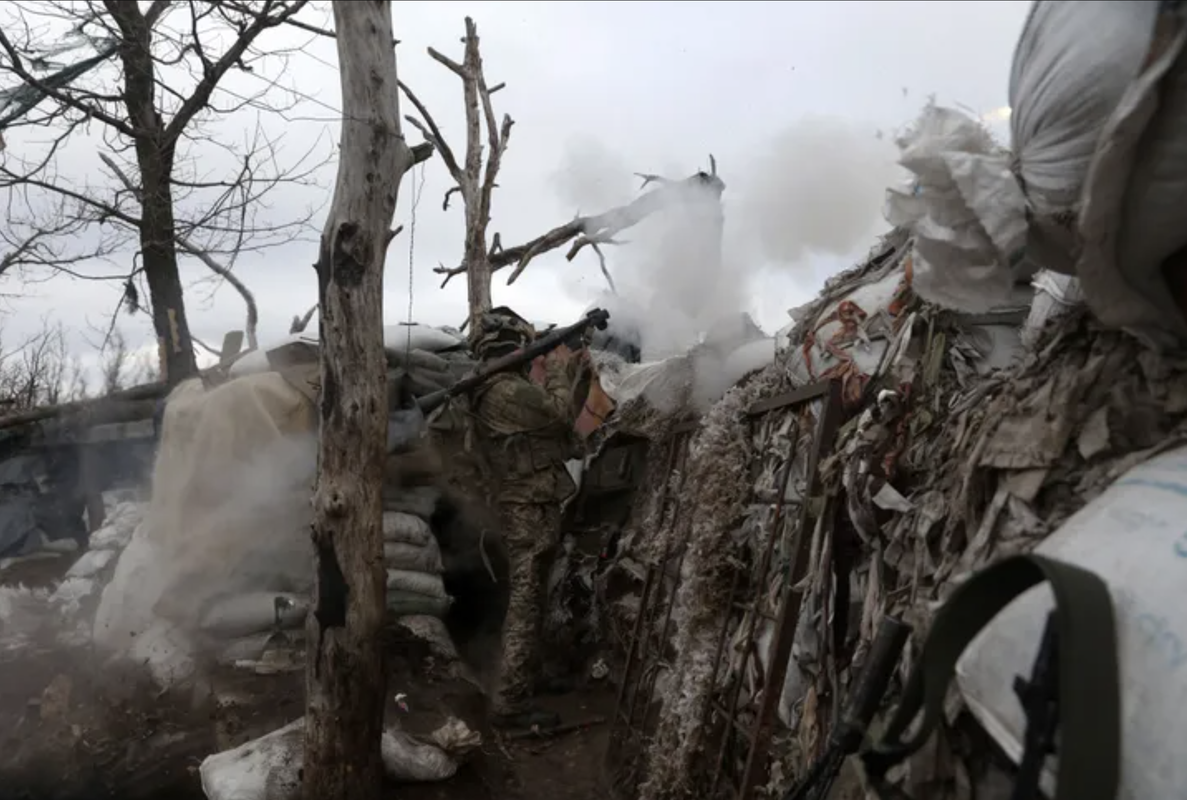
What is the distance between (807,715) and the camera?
2.48 metres

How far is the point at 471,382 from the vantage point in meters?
5.66

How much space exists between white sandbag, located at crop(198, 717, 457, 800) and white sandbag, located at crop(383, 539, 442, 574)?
4.44ft

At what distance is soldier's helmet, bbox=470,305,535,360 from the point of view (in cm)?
594

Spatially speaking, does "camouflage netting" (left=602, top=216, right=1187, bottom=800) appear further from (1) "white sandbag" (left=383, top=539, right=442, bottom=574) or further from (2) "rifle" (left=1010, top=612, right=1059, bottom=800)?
(1) "white sandbag" (left=383, top=539, right=442, bottom=574)

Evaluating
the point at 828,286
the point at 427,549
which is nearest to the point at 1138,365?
the point at 828,286

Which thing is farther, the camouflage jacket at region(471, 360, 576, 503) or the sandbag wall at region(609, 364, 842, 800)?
the camouflage jacket at region(471, 360, 576, 503)

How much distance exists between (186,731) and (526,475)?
243 centimetres

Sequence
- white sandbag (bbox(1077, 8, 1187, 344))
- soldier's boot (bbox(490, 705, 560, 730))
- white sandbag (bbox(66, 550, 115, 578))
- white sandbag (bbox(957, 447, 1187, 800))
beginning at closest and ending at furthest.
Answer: white sandbag (bbox(957, 447, 1187, 800))
white sandbag (bbox(1077, 8, 1187, 344))
soldier's boot (bbox(490, 705, 560, 730))
white sandbag (bbox(66, 550, 115, 578))

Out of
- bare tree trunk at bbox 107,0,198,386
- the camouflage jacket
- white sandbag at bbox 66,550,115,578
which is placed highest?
bare tree trunk at bbox 107,0,198,386

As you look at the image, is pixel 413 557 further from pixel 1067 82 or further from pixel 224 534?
pixel 1067 82

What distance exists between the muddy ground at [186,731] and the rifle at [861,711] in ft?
9.70

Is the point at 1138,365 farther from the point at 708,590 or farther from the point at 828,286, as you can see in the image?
the point at 708,590

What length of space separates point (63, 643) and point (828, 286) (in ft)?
17.5

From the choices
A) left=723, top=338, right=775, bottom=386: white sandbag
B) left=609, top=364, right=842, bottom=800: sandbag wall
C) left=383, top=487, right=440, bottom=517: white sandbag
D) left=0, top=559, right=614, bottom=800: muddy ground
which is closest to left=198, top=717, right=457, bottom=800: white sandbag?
left=0, top=559, right=614, bottom=800: muddy ground
